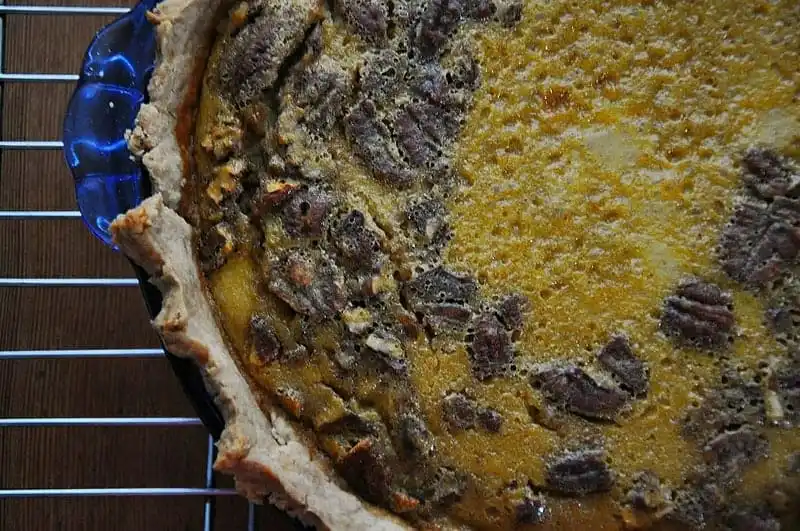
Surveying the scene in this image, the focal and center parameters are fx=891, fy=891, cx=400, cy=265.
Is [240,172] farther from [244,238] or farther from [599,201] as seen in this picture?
[599,201]

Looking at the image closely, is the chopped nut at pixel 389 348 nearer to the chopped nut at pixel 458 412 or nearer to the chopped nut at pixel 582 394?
the chopped nut at pixel 458 412

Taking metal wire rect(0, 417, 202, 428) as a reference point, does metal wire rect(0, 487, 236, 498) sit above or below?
below

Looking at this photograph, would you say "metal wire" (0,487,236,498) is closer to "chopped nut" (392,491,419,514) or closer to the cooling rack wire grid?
the cooling rack wire grid

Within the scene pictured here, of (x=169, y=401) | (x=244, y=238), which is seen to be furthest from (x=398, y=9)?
(x=169, y=401)

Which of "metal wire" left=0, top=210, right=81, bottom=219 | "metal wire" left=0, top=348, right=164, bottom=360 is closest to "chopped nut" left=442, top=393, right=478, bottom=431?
"metal wire" left=0, top=348, right=164, bottom=360

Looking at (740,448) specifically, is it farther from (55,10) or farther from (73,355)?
(55,10)

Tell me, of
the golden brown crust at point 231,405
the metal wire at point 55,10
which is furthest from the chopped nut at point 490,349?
the metal wire at point 55,10
